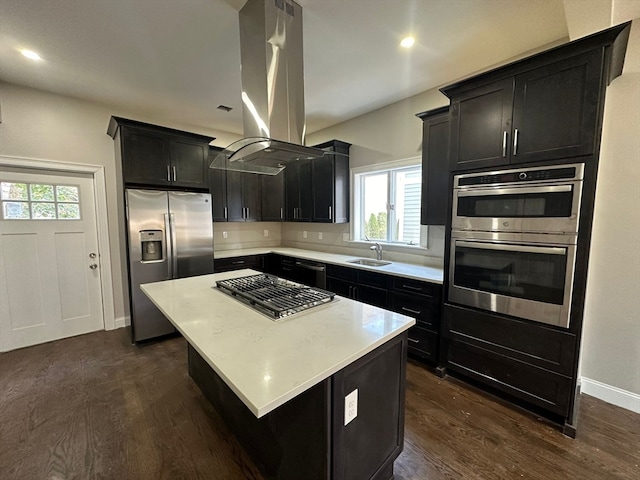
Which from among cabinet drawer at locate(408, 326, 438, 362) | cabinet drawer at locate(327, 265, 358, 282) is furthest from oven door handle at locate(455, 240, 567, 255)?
cabinet drawer at locate(327, 265, 358, 282)

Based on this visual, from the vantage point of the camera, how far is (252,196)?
4512 millimetres

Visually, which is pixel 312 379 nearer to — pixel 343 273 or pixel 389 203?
pixel 343 273

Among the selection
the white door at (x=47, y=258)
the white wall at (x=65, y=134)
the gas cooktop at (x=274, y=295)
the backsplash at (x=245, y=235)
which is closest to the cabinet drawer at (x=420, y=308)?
the gas cooktop at (x=274, y=295)

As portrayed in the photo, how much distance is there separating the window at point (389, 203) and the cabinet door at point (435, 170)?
0.39 metres

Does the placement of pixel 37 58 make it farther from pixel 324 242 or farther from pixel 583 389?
pixel 583 389

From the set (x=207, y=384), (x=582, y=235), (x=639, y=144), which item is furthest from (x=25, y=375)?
(x=639, y=144)

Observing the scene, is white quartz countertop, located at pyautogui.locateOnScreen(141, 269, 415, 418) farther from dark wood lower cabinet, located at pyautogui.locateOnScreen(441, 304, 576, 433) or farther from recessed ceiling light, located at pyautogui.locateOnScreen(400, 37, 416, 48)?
recessed ceiling light, located at pyautogui.locateOnScreen(400, 37, 416, 48)

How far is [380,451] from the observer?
140cm

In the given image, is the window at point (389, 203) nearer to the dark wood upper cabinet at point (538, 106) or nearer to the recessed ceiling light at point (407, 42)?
the dark wood upper cabinet at point (538, 106)

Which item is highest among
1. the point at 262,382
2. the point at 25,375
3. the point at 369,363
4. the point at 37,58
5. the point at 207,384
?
the point at 37,58

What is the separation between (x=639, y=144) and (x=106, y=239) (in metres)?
5.32

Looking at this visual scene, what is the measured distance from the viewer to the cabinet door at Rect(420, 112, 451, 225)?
2.63 m

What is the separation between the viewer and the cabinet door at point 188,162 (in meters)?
3.31

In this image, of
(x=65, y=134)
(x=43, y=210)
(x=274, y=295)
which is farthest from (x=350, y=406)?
(x=65, y=134)
